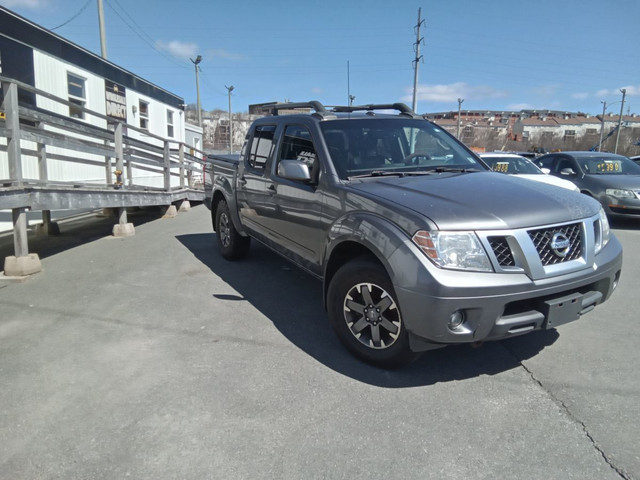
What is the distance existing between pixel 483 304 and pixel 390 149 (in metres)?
1.93

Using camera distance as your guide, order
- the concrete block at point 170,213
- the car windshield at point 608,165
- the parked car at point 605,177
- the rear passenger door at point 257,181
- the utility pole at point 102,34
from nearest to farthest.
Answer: the rear passenger door at point 257,181, the parked car at point 605,177, the car windshield at point 608,165, the concrete block at point 170,213, the utility pole at point 102,34

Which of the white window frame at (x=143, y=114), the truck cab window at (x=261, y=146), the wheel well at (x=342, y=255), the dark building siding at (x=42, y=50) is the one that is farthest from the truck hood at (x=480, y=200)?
the white window frame at (x=143, y=114)

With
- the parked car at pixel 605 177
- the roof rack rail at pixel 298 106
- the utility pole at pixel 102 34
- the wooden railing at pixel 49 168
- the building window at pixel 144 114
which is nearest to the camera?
the roof rack rail at pixel 298 106

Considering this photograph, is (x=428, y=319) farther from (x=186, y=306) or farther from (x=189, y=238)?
(x=189, y=238)

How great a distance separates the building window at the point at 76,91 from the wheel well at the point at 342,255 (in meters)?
9.61

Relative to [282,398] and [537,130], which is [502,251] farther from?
[537,130]

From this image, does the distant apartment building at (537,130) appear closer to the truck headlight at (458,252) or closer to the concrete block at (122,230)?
the concrete block at (122,230)

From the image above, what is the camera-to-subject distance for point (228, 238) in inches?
245

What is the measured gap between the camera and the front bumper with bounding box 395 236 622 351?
2.56 m

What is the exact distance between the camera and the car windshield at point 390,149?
3787 millimetres

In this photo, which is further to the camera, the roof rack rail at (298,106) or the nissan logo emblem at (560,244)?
the roof rack rail at (298,106)

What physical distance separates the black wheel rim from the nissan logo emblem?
41.3 inches

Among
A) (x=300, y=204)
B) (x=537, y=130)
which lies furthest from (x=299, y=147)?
(x=537, y=130)

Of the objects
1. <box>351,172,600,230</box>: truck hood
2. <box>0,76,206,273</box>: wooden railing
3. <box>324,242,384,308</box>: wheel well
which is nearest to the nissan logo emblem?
<box>351,172,600,230</box>: truck hood
